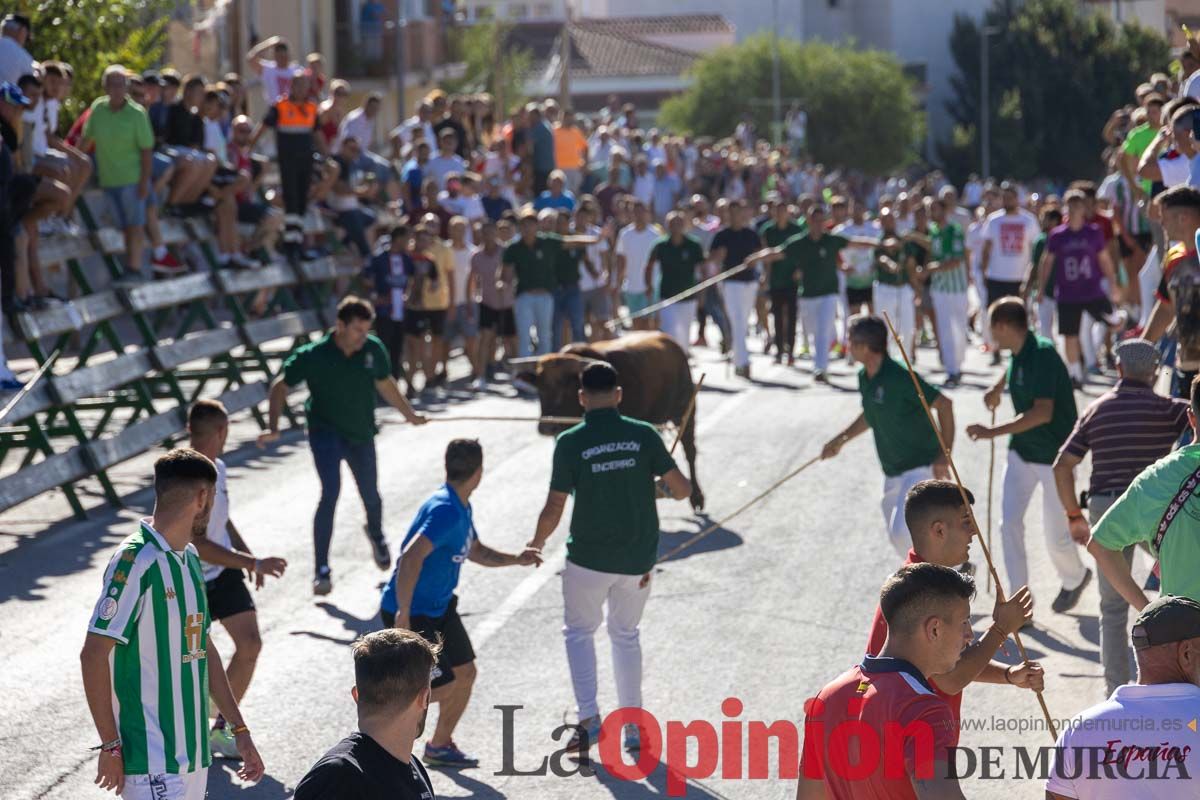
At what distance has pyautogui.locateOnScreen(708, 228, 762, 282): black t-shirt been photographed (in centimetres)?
2228

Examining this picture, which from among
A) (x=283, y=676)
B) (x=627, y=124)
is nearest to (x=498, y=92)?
(x=627, y=124)

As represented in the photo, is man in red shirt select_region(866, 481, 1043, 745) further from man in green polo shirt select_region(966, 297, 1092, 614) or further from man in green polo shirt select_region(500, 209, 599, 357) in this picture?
man in green polo shirt select_region(500, 209, 599, 357)

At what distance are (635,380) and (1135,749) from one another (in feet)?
30.5

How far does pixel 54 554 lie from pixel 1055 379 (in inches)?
280

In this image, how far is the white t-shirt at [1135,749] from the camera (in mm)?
4805

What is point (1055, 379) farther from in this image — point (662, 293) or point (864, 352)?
point (662, 293)

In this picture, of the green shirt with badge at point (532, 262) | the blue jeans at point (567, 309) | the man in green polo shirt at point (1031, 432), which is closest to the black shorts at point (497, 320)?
the green shirt with badge at point (532, 262)

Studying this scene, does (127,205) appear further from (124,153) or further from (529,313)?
(529,313)

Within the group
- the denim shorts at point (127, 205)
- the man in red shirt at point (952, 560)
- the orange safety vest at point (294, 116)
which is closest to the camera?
the man in red shirt at point (952, 560)

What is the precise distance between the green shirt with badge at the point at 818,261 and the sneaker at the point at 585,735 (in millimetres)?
13780

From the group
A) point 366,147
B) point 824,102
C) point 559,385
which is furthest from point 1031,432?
point 824,102

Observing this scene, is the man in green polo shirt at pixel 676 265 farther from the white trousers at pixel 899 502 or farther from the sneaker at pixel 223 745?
the sneaker at pixel 223 745

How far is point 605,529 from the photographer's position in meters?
8.49

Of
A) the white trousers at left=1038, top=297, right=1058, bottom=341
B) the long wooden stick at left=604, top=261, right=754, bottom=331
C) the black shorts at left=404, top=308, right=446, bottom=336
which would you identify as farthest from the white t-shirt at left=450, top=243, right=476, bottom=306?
the white trousers at left=1038, top=297, right=1058, bottom=341
